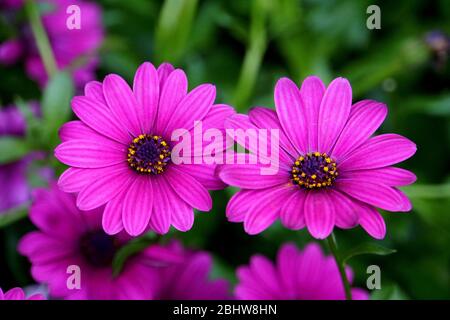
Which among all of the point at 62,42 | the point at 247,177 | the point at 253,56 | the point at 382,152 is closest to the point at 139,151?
the point at 247,177

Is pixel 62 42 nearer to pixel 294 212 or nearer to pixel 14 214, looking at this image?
pixel 14 214

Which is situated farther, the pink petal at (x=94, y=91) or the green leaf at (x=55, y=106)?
the green leaf at (x=55, y=106)

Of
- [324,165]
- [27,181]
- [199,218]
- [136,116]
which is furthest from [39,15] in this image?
[324,165]

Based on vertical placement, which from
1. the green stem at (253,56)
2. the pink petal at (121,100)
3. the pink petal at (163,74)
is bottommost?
the pink petal at (121,100)

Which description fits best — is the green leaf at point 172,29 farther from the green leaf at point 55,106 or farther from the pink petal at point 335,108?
the pink petal at point 335,108

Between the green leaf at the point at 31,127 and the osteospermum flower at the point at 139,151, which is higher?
the green leaf at the point at 31,127

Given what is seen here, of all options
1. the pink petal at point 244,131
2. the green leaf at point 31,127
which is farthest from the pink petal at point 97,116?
the green leaf at point 31,127

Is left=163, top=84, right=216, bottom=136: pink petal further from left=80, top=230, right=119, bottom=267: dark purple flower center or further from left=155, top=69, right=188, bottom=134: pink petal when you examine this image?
left=80, top=230, right=119, bottom=267: dark purple flower center
